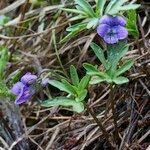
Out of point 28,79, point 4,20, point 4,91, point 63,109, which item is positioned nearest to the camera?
point 28,79

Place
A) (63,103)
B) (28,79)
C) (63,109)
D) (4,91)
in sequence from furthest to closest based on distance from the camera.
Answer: (63,109) → (4,91) → (28,79) → (63,103)

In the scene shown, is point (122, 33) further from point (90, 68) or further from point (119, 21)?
point (90, 68)

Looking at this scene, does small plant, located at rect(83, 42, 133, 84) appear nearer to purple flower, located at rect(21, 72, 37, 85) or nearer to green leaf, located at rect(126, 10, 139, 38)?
green leaf, located at rect(126, 10, 139, 38)

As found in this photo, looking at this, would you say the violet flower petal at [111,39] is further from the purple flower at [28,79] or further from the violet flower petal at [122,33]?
the purple flower at [28,79]

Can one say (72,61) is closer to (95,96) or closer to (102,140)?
(95,96)

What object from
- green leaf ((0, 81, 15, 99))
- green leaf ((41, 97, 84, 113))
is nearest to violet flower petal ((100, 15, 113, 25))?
green leaf ((41, 97, 84, 113))

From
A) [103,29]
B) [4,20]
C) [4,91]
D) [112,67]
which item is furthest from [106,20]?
[4,20]
